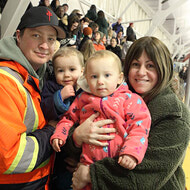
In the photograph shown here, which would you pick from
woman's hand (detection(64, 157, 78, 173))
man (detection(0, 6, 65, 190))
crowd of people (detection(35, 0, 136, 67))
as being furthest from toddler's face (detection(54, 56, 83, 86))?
crowd of people (detection(35, 0, 136, 67))

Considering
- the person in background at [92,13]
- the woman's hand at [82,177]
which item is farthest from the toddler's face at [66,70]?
the person in background at [92,13]

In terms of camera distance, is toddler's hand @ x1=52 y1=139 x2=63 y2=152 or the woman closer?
the woman

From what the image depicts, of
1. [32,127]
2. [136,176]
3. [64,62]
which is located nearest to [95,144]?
[136,176]

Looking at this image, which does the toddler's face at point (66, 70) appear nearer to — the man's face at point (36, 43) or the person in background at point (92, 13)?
the man's face at point (36, 43)

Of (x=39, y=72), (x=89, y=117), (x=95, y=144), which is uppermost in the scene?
(x=39, y=72)

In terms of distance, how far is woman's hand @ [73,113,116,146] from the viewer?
4.43ft

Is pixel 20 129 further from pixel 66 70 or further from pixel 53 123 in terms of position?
pixel 66 70

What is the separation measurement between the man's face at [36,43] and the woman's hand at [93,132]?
75cm

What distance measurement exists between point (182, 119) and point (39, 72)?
4.70 feet

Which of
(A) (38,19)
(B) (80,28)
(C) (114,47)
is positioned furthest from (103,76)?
(C) (114,47)

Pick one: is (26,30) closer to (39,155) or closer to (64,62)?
(64,62)

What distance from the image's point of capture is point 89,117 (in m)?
1.48

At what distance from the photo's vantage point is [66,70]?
5.85 ft

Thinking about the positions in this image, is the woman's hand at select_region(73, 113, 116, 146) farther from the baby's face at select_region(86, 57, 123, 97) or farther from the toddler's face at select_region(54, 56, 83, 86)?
the toddler's face at select_region(54, 56, 83, 86)
